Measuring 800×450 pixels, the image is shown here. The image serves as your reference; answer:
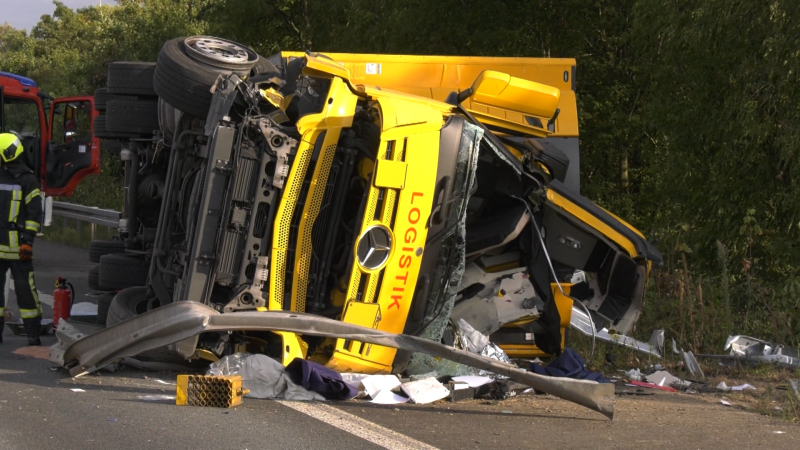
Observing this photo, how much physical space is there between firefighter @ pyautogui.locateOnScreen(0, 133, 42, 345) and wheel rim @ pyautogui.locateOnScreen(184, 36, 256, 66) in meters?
1.95

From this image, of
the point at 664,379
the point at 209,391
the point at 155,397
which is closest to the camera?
the point at 209,391

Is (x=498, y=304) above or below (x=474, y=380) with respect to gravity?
above

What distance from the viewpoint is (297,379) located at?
18.8 feet

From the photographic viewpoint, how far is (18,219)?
26.2ft

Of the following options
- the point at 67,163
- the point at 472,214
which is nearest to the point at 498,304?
the point at 472,214

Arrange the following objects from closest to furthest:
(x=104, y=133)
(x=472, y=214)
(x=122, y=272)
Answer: (x=472, y=214)
(x=122, y=272)
(x=104, y=133)

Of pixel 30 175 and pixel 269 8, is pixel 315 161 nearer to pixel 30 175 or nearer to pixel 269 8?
pixel 30 175

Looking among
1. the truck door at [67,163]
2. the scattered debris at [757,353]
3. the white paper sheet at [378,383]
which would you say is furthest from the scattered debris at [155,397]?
the truck door at [67,163]

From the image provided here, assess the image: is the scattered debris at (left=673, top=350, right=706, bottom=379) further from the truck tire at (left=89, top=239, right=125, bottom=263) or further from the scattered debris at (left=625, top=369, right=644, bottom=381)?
the truck tire at (left=89, top=239, right=125, bottom=263)

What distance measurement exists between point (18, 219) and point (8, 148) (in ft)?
1.85

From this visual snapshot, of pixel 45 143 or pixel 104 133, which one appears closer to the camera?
pixel 104 133

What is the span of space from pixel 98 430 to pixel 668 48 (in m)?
6.87

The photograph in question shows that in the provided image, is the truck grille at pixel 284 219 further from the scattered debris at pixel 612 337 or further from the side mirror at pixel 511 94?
the scattered debris at pixel 612 337

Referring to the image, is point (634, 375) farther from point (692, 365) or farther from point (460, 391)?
point (460, 391)
